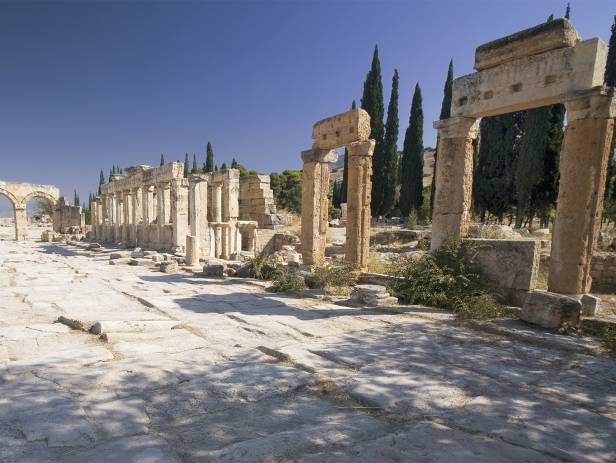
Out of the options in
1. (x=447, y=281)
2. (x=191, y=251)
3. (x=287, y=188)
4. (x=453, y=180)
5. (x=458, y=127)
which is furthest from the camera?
(x=287, y=188)

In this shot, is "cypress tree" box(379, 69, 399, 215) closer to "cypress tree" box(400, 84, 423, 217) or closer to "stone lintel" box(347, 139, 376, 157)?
"cypress tree" box(400, 84, 423, 217)

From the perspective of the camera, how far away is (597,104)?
15.8 feet

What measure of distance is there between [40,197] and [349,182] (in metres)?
30.4

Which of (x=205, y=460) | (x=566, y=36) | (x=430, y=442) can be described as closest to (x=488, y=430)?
(x=430, y=442)

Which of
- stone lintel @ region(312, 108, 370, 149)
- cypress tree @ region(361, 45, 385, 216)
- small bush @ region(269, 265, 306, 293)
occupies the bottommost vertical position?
small bush @ region(269, 265, 306, 293)

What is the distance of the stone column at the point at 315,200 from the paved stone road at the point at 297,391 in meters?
3.83

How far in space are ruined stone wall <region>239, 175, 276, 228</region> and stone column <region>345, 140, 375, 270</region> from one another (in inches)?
497

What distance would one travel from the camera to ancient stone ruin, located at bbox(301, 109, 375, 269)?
8055 millimetres

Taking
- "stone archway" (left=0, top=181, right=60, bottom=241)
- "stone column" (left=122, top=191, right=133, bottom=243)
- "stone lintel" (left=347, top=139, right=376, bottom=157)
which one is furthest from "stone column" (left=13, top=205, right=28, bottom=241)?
"stone lintel" (left=347, top=139, right=376, bottom=157)

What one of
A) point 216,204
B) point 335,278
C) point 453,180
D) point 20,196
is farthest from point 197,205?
point 20,196

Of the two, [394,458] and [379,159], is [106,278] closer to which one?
[394,458]

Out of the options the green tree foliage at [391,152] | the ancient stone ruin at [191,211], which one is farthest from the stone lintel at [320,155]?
the green tree foliage at [391,152]

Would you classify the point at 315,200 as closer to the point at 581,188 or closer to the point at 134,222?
the point at 581,188

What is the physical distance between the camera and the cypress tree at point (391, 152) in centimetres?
3017
